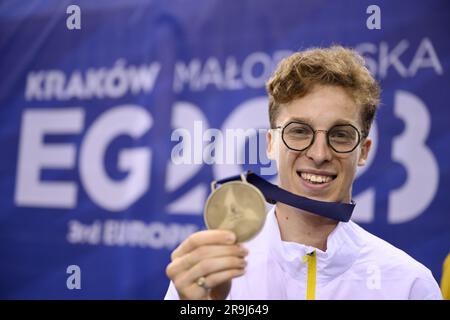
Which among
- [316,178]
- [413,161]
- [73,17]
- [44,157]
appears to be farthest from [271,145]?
[73,17]

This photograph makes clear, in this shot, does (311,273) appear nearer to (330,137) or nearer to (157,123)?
(330,137)

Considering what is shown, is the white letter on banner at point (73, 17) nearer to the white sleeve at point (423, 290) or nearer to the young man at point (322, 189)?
the young man at point (322, 189)

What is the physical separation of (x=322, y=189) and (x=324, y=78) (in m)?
0.29

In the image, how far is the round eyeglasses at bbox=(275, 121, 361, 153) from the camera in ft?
4.56

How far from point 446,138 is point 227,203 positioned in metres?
1.74

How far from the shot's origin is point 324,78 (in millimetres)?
1399

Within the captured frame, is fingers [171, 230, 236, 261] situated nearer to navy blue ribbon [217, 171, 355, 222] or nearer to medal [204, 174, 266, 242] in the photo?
medal [204, 174, 266, 242]

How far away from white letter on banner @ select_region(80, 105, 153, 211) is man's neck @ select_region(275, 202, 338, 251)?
177 centimetres

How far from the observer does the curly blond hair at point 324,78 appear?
140 centimetres

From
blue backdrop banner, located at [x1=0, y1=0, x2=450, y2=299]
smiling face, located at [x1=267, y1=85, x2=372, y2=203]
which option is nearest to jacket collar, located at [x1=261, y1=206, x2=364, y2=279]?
smiling face, located at [x1=267, y1=85, x2=372, y2=203]

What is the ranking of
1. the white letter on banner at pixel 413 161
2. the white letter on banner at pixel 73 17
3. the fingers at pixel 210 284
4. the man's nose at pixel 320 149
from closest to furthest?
the fingers at pixel 210 284, the man's nose at pixel 320 149, the white letter on banner at pixel 413 161, the white letter on banner at pixel 73 17

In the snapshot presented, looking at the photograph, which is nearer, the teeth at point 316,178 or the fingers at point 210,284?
the fingers at point 210,284

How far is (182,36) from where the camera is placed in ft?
10.2

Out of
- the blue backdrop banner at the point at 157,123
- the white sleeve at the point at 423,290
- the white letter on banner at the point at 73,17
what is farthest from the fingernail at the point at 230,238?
the white letter on banner at the point at 73,17
